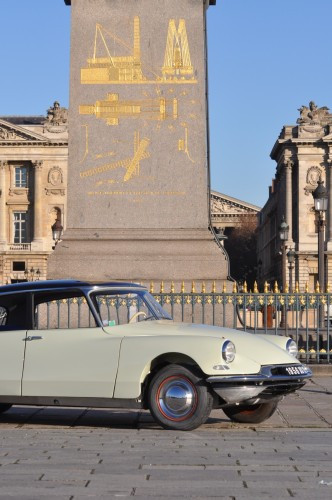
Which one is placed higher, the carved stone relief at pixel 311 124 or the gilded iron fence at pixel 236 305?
the carved stone relief at pixel 311 124

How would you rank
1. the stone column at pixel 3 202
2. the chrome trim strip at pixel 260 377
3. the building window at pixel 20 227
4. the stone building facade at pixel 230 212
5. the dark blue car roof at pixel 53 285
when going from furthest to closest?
the stone building facade at pixel 230 212
the building window at pixel 20 227
the stone column at pixel 3 202
the dark blue car roof at pixel 53 285
the chrome trim strip at pixel 260 377

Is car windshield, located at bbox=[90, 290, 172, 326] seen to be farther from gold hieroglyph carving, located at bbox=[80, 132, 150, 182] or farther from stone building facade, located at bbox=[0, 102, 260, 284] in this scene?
stone building facade, located at bbox=[0, 102, 260, 284]

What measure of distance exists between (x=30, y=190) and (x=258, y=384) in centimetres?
11051

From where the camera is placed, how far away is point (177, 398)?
11352 mm

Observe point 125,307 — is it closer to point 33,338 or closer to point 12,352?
point 33,338

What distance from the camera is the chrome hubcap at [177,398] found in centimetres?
1134

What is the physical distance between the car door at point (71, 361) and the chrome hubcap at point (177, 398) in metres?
0.55

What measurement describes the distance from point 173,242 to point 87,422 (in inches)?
331

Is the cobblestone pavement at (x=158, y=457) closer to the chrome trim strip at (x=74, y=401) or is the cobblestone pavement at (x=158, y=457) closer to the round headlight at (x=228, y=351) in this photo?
the chrome trim strip at (x=74, y=401)

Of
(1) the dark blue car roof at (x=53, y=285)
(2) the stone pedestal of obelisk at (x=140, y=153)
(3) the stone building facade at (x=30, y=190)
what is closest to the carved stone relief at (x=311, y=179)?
(3) the stone building facade at (x=30, y=190)

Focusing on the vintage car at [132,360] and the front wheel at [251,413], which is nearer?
the vintage car at [132,360]

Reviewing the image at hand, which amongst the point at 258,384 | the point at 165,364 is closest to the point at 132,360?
the point at 165,364

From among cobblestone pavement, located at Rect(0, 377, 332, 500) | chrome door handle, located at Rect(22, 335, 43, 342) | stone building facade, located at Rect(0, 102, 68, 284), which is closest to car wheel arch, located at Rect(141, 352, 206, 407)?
cobblestone pavement, located at Rect(0, 377, 332, 500)

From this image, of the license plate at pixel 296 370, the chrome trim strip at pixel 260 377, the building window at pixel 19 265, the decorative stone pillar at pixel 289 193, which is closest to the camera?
the chrome trim strip at pixel 260 377
